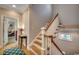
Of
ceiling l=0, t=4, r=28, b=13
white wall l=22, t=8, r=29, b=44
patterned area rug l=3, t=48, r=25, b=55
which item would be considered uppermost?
ceiling l=0, t=4, r=28, b=13

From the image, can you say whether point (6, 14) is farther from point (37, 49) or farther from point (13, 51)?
point (37, 49)

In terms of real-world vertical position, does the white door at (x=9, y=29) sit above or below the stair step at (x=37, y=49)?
above

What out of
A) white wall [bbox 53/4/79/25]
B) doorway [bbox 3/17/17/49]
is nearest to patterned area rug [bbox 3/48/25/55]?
doorway [bbox 3/17/17/49]

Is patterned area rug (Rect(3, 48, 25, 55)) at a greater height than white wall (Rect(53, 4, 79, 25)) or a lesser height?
lesser

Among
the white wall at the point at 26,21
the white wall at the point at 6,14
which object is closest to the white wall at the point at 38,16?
the white wall at the point at 26,21

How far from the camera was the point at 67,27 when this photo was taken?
210 cm

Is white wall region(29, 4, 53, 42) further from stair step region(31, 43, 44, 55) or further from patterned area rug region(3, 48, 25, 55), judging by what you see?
A: patterned area rug region(3, 48, 25, 55)

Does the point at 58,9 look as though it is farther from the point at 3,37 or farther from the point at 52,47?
the point at 3,37

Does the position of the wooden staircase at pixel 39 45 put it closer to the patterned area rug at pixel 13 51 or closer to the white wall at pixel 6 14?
the patterned area rug at pixel 13 51

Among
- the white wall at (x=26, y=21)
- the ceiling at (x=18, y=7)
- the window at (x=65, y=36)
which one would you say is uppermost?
the ceiling at (x=18, y=7)

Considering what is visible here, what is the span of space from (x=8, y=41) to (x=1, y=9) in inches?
19.5

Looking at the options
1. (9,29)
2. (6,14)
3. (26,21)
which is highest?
(6,14)

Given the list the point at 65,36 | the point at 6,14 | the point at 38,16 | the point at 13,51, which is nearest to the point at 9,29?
the point at 6,14
